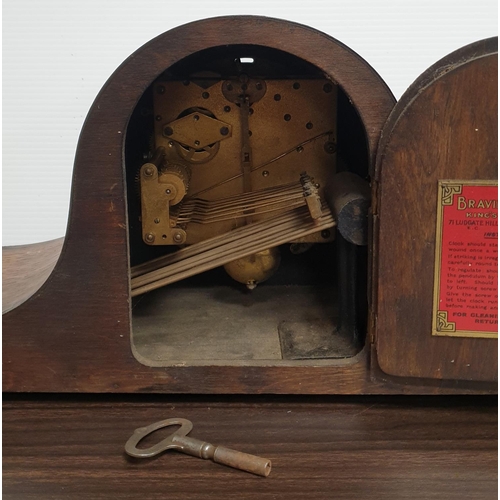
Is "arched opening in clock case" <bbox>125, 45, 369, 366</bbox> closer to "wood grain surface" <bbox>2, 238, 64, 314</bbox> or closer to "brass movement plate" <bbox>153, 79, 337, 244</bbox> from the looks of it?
"brass movement plate" <bbox>153, 79, 337, 244</bbox>

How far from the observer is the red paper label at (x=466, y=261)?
1.05 m

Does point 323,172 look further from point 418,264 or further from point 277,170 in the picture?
point 418,264

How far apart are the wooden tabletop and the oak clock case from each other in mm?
42

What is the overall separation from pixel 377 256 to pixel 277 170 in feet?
1.45

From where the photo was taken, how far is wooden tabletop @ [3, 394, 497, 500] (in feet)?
3.20

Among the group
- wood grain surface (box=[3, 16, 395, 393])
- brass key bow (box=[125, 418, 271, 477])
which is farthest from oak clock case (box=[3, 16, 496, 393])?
brass key bow (box=[125, 418, 271, 477])

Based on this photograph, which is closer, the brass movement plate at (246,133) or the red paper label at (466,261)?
the red paper label at (466,261)

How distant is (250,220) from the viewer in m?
1.48

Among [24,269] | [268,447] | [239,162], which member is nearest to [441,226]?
[268,447]

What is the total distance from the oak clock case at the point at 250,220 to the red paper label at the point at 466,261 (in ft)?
0.06

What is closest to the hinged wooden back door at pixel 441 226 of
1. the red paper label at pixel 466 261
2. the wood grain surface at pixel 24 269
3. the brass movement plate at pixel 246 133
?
the red paper label at pixel 466 261

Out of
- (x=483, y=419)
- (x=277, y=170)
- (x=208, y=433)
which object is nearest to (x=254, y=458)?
(x=208, y=433)

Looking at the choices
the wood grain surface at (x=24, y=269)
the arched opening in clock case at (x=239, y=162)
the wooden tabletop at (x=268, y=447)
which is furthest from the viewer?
the arched opening in clock case at (x=239, y=162)

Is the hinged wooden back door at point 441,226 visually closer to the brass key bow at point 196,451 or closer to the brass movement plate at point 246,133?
the brass key bow at point 196,451
